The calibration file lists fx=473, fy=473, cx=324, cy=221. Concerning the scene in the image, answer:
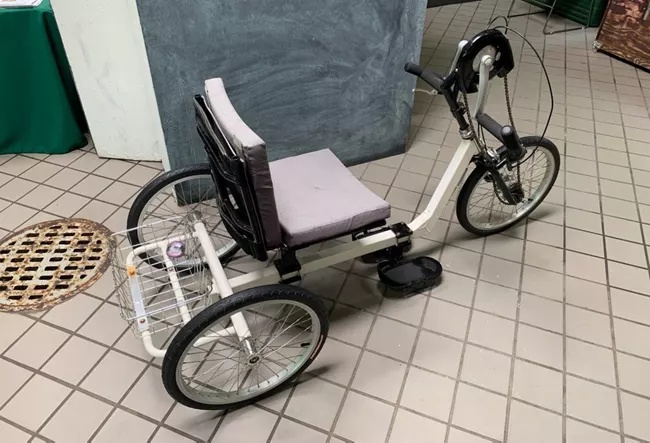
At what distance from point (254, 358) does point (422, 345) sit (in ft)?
2.34

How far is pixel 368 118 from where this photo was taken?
277cm

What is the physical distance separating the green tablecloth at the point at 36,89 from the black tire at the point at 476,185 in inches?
92.6

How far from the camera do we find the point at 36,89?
9.06 feet

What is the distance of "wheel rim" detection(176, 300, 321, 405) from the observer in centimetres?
160

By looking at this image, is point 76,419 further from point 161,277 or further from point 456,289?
point 456,289

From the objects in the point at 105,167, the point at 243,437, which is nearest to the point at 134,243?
the point at 243,437

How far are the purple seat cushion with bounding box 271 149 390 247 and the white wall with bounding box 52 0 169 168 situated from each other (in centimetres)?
85

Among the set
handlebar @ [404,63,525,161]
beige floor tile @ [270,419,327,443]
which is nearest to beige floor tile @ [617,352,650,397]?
handlebar @ [404,63,525,161]

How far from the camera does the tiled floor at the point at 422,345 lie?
1640 mm

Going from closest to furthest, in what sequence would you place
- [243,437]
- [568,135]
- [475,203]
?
[243,437], [475,203], [568,135]

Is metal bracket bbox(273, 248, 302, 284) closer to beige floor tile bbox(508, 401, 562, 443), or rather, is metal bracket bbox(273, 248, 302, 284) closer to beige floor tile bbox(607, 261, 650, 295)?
beige floor tile bbox(508, 401, 562, 443)

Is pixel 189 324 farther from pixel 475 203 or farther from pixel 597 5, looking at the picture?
pixel 597 5

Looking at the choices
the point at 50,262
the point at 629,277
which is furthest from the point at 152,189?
the point at 629,277

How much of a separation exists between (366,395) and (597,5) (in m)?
4.93
